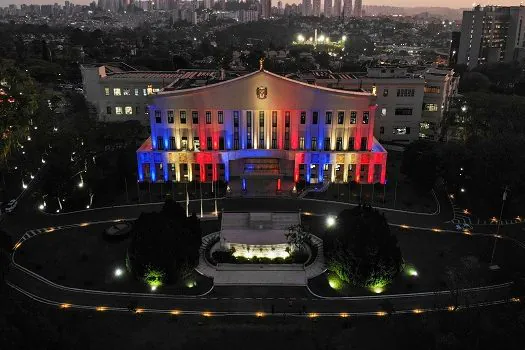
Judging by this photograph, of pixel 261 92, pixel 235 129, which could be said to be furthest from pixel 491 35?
pixel 235 129

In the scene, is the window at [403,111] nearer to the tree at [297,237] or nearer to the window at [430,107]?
the window at [430,107]

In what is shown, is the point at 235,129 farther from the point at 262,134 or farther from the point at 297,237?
the point at 297,237

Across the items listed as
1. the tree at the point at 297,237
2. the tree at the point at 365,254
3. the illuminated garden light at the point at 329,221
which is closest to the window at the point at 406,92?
the illuminated garden light at the point at 329,221

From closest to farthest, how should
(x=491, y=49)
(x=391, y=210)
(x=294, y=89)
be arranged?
(x=391, y=210) → (x=294, y=89) → (x=491, y=49)

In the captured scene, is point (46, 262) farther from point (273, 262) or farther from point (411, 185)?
point (411, 185)

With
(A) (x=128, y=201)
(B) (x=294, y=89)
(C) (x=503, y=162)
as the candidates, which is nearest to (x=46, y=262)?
(A) (x=128, y=201)

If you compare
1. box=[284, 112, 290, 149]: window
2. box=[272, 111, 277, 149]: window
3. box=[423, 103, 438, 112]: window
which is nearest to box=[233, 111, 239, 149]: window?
box=[272, 111, 277, 149]: window
